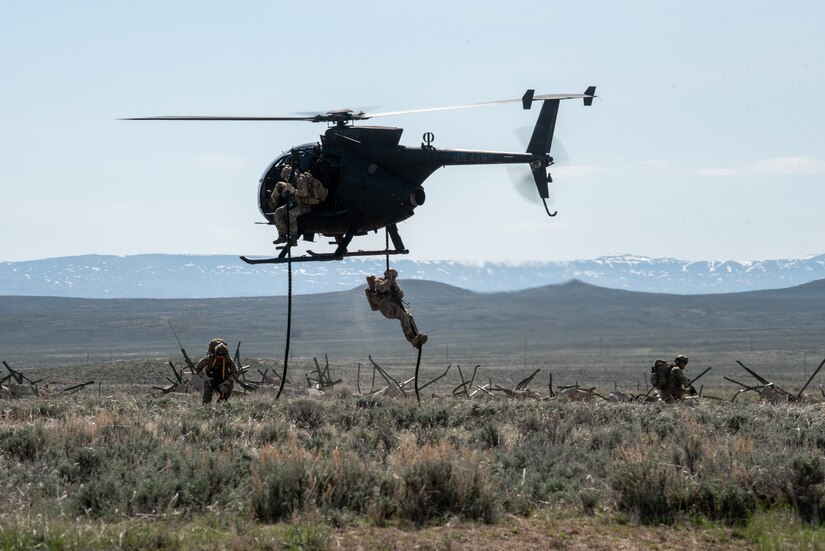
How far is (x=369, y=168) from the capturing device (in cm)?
2053

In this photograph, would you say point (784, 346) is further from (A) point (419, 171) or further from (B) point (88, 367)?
(A) point (419, 171)

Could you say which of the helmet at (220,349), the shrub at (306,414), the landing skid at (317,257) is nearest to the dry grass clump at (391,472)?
the shrub at (306,414)

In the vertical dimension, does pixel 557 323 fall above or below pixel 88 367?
above

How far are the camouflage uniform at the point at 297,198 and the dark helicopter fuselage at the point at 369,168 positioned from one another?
250mm

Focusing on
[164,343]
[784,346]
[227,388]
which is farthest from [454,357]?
[227,388]

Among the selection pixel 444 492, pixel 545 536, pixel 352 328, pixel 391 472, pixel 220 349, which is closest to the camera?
pixel 545 536

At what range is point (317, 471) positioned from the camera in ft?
38.3

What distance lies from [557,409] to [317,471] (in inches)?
372

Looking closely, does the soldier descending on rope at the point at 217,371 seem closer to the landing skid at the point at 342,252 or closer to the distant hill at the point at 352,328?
the landing skid at the point at 342,252

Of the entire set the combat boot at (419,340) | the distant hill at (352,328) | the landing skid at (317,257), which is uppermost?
the landing skid at (317,257)

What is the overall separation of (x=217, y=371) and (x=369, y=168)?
5.15m

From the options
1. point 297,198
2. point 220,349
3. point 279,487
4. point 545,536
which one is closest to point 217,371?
point 220,349

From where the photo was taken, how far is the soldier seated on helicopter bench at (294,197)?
20.2 m

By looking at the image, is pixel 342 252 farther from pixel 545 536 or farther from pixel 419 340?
pixel 545 536
